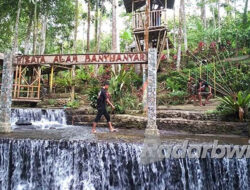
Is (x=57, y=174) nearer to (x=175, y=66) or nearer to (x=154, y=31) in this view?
(x=154, y=31)

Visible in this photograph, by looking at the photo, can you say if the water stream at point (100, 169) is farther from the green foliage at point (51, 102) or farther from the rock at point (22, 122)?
the green foliage at point (51, 102)

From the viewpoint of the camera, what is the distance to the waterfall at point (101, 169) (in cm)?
608

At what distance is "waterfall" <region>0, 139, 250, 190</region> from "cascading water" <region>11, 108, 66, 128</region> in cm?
492

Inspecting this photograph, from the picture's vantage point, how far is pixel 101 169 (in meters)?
6.38

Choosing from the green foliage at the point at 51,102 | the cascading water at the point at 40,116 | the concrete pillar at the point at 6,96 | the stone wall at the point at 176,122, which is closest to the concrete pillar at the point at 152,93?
the stone wall at the point at 176,122

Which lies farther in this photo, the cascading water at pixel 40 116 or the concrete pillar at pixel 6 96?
the cascading water at pixel 40 116

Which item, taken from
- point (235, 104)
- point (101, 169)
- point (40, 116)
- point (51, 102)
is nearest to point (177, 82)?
point (235, 104)

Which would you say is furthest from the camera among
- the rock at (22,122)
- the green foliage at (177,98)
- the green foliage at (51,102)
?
the green foliage at (51,102)

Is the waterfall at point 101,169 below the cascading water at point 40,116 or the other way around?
below

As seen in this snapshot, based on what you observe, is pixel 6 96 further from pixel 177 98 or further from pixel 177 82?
pixel 177 82

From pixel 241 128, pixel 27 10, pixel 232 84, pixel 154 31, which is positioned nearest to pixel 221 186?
pixel 241 128

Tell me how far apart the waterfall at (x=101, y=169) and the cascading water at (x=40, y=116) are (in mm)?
4917

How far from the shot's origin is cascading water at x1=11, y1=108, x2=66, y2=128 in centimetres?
1140

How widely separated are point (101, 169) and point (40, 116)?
6.47m
